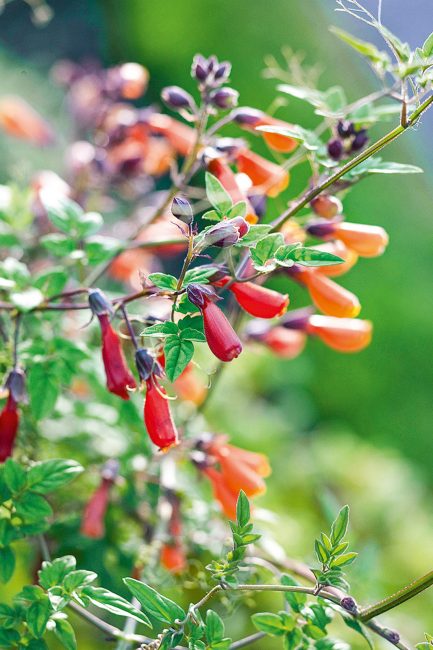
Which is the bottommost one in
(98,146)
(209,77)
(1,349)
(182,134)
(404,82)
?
(1,349)

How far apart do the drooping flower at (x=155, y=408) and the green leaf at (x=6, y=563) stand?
0.87 feet

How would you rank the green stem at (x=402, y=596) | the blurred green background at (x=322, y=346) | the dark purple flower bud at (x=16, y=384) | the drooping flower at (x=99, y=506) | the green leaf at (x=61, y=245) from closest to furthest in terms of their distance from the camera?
the green stem at (x=402, y=596)
the dark purple flower bud at (x=16, y=384)
the green leaf at (x=61, y=245)
the drooping flower at (x=99, y=506)
the blurred green background at (x=322, y=346)

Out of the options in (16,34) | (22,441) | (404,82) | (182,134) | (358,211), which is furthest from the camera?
(16,34)

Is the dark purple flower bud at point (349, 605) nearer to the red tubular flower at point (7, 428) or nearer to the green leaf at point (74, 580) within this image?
the green leaf at point (74, 580)

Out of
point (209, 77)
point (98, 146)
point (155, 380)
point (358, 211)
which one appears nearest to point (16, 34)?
point (358, 211)

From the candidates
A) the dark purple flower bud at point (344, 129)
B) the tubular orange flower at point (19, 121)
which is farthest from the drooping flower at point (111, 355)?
the tubular orange flower at point (19, 121)

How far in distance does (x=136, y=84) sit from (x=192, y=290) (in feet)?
3.50

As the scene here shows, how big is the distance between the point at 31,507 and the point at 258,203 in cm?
58

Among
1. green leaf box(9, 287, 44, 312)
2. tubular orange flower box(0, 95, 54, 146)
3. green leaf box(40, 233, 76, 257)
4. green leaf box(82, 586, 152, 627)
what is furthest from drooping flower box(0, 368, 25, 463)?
tubular orange flower box(0, 95, 54, 146)

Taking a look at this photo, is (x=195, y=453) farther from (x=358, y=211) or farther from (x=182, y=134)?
(x=358, y=211)

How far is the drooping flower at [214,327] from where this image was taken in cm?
94

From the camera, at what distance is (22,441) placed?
1.42 metres

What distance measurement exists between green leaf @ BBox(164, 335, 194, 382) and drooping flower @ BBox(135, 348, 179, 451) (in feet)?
0.45

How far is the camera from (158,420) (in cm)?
104
